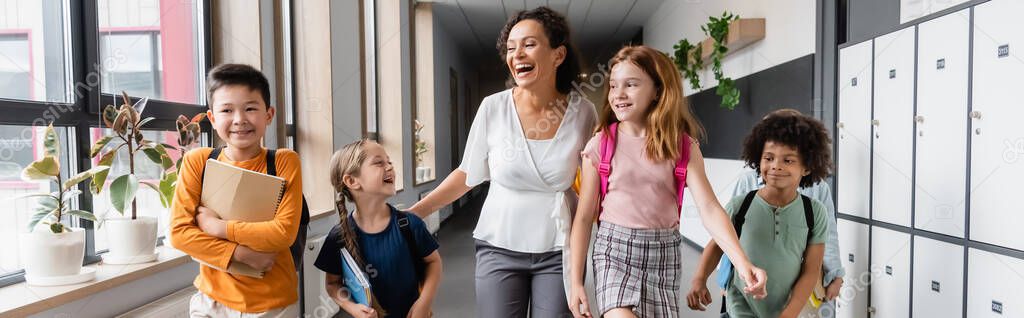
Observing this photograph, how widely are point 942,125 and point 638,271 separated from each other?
67.6 inches

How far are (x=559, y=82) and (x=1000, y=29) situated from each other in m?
1.61

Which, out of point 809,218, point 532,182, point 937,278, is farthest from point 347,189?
point 937,278

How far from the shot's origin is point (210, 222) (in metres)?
1.42

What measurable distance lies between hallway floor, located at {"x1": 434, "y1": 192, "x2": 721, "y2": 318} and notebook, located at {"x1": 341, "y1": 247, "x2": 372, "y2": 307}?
0.56 meters

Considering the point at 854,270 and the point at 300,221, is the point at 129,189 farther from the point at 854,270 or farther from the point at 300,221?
the point at 854,270

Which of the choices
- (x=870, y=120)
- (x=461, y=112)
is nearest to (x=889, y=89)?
(x=870, y=120)

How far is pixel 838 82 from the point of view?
10.2 feet

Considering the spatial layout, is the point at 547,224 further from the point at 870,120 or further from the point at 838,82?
the point at 838,82

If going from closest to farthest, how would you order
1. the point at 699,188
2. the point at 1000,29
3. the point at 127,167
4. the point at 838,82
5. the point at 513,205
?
the point at 699,188 → the point at 513,205 → the point at 1000,29 → the point at 127,167 → the point at 838,82

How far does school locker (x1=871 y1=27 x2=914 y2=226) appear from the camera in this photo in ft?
8.15

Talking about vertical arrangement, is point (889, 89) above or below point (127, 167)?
above

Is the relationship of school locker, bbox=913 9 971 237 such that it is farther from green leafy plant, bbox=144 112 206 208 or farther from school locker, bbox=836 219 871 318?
green leafy plant, bbox=144 112 206 208

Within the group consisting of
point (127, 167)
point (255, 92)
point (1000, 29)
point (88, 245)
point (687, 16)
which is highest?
point (687, 16)

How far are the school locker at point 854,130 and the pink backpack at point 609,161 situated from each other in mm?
1866
